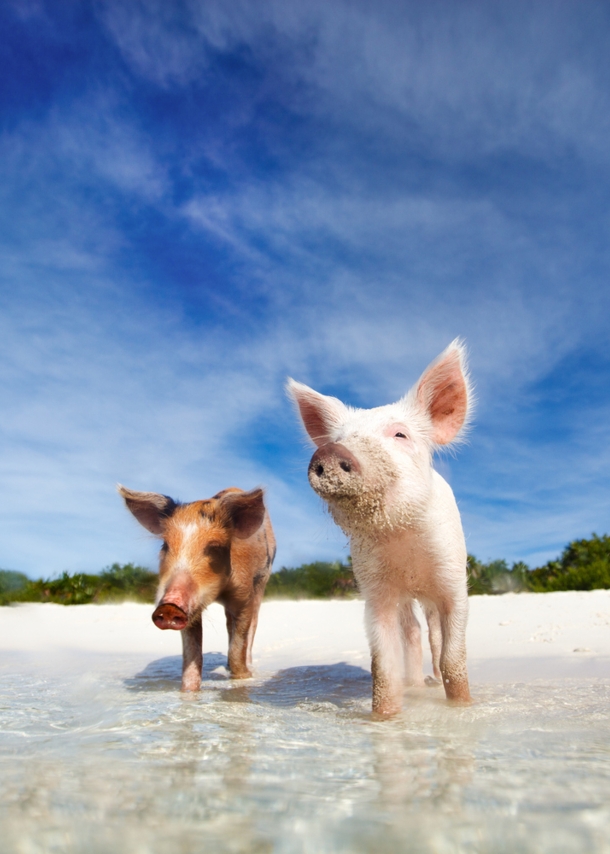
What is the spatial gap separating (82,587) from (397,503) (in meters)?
16.9

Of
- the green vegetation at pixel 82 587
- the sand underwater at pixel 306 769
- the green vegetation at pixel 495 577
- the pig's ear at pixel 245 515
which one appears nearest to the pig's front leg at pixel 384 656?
the sand underwater at pixel 306 769

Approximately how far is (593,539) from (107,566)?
1359 cm

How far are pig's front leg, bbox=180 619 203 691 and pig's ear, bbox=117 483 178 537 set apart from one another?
940mm

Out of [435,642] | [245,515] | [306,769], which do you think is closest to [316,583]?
[435,642]

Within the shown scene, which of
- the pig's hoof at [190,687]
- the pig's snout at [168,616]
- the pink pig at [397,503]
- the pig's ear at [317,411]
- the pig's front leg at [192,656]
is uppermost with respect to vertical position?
the pig's ear at [317,411]

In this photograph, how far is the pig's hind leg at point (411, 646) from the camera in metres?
5.72

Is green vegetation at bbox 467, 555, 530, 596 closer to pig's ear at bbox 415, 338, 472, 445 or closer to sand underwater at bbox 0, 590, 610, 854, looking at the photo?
sand underwater at bbox 0, 590, 610, 854

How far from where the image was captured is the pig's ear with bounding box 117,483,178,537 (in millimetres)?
6059

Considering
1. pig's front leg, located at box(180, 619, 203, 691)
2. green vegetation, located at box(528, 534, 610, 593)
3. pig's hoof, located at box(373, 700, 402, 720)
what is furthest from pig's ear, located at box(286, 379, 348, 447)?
green vegetation, located at box(528, 534, 610, 593)

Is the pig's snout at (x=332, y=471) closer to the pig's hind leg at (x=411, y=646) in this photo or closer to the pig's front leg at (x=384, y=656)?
the pig's front leg at (x=384, y=656)

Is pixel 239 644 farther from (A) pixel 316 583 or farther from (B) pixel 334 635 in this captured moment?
(A) pixel 316 583

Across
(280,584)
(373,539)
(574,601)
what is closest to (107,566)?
(280,584)

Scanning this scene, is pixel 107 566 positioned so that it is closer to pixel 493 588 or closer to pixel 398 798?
pixel 493 588

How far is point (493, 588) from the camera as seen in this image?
17.2 meters
